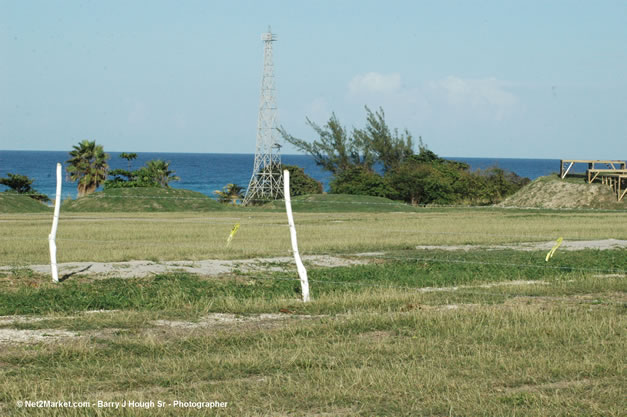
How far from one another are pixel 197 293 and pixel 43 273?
419cm

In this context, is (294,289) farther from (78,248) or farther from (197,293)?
(78,248)

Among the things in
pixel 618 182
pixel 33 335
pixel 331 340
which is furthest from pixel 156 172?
pixel 331 340

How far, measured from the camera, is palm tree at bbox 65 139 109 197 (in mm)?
Answer: 73750

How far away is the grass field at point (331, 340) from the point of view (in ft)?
24.1

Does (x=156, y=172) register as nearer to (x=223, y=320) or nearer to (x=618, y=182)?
(x=618, y=182)

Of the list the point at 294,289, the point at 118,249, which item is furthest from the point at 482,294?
the point at 118,249

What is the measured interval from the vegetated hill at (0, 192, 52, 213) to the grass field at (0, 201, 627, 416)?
30.7 meters

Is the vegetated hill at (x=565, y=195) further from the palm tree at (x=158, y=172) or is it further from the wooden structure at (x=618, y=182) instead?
the palm tree at (x=158, y=172)

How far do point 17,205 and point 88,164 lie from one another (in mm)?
25602

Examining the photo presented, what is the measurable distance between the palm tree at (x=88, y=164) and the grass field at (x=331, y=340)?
5659 centimetres

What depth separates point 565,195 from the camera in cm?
5525

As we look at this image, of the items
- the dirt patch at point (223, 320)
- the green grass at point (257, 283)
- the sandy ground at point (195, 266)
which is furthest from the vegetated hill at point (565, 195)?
the dirt patch at point (223, 320)

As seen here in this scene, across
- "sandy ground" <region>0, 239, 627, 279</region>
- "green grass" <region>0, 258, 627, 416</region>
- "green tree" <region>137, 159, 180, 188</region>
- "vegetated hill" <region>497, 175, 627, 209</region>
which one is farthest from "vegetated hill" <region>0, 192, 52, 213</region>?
"green grass" <region>0, 258, 627, 416</region>

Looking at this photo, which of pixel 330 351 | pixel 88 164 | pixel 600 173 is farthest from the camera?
pixel 88 164
